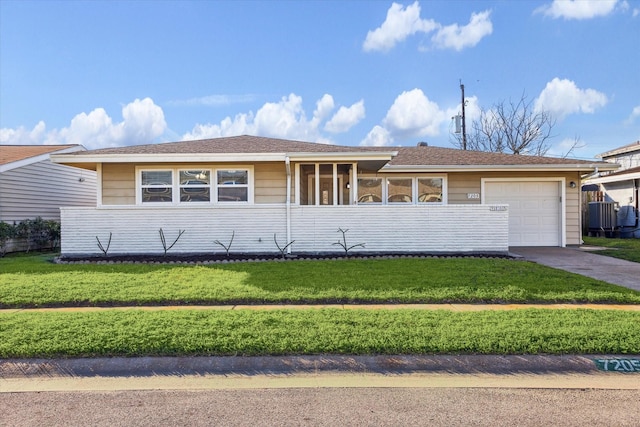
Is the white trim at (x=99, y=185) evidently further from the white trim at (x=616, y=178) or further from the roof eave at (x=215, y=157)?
the white trim at (x=616, y=178)

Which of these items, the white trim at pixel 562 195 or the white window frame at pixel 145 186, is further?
the white trim at pixel 562 195

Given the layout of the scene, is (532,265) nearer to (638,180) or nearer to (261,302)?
(261,302)

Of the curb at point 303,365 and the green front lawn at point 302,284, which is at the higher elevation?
the green front lawn at point 302,284

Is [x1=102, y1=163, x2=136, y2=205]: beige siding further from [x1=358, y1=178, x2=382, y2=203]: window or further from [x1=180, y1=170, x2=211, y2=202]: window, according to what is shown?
[x1=358, y1=178, x2=382, y2=203]: window

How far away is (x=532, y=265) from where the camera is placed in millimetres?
9555

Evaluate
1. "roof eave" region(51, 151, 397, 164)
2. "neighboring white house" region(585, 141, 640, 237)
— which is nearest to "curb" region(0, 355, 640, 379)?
"roof eave" region(51, 151, 397, 164)

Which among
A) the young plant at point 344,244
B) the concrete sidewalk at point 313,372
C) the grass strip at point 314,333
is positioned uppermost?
the young plant at point 344,244

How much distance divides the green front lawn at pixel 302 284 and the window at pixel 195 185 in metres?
3.10

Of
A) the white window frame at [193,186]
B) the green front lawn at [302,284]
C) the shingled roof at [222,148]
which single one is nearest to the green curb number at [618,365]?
the green front lawn at [302,284]

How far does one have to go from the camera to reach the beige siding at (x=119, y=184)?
12.5 metres

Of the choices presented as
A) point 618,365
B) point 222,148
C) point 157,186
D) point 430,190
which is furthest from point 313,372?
point 430,190

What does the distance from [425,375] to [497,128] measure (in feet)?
103

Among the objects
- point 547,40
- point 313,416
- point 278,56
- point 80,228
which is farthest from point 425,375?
point 547,40

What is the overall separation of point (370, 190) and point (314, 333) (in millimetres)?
10336
